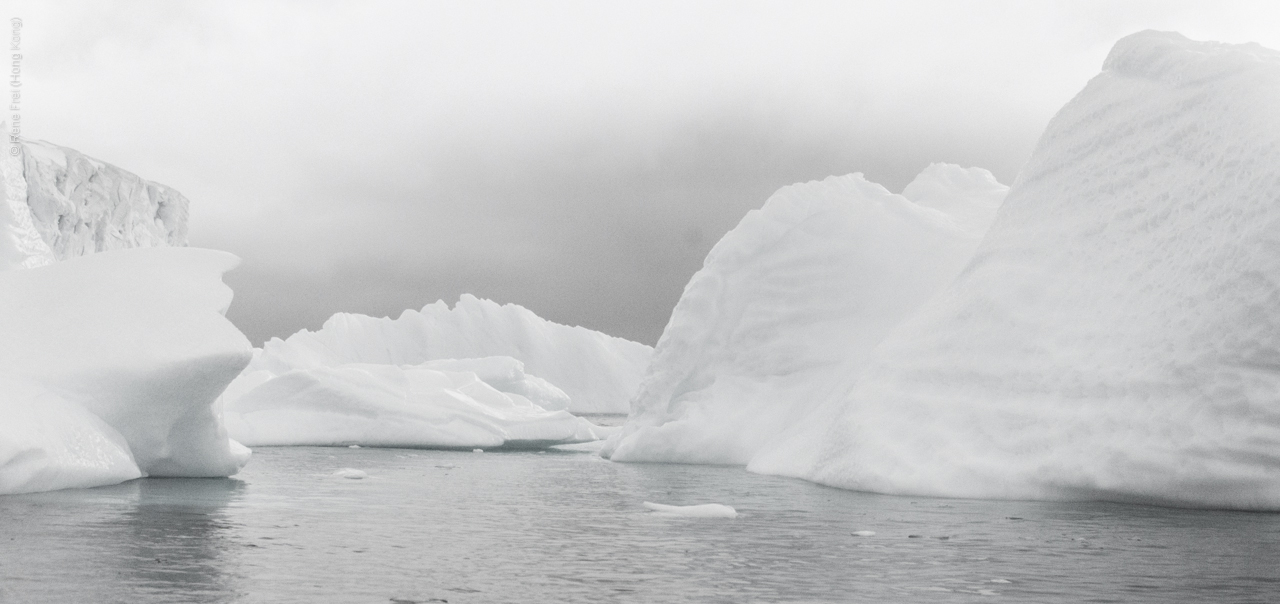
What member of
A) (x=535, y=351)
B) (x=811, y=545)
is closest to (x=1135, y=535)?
(x=811, y=545)

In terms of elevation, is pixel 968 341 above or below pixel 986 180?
below

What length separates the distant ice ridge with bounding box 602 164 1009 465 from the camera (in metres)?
24.1

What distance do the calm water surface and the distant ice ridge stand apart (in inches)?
310

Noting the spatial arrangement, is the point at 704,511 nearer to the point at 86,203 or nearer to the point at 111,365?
the point at 111,365

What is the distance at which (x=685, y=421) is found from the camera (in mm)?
25500

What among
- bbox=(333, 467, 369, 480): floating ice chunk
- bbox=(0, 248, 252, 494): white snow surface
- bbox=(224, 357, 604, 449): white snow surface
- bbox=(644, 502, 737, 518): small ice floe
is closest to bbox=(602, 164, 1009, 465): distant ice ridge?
bbox=(224, 357, 604, 449): white snow surface

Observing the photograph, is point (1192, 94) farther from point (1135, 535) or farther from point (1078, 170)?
point (1135, 535)

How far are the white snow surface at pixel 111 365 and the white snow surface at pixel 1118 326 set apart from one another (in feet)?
29.6

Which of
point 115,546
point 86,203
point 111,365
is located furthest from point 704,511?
point 86,203

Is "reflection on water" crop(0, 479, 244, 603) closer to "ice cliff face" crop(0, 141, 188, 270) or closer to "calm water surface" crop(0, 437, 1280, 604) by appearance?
"calm water surface" crop(0, 437, 1280, 604)

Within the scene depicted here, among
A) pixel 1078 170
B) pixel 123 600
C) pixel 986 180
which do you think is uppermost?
pixel 986 180

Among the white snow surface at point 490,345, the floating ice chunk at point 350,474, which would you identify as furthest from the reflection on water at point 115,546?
the white snow surface at point 490,345

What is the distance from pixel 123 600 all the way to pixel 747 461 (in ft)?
58.9

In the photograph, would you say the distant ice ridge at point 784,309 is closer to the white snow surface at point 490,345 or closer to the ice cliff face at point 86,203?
the ice cliff face at point 86,203
